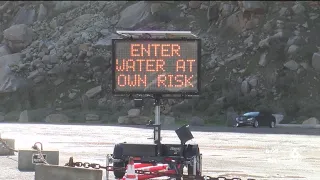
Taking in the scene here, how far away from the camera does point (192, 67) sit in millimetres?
12695

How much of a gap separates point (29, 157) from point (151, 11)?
50477mm

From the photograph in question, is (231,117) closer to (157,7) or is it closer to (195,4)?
(195,4)

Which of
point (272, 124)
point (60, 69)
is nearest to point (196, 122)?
point (272, 124)

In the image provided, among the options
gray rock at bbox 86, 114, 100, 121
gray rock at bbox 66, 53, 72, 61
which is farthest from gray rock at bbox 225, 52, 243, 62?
gray rock at bbox 66, 53, 72, 61

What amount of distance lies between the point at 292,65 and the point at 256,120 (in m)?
10.3

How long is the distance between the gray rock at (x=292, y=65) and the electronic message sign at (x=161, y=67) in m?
42.9

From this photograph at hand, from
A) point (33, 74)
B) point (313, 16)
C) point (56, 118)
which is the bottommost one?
point (56, 118)

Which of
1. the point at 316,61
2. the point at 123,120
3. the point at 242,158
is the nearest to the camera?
the point at 242,158

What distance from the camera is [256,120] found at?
46031 mm

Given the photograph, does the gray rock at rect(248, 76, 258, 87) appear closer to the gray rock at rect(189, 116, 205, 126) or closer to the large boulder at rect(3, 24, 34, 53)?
the gray rock at rect(189, 116, 205, 126)

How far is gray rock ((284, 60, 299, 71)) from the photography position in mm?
54344

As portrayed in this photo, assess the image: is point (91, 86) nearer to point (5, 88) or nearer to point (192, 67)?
point (5, 88)

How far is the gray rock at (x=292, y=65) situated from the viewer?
2140 inches

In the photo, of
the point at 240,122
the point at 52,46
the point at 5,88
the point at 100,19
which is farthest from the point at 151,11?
the point at 240,122
